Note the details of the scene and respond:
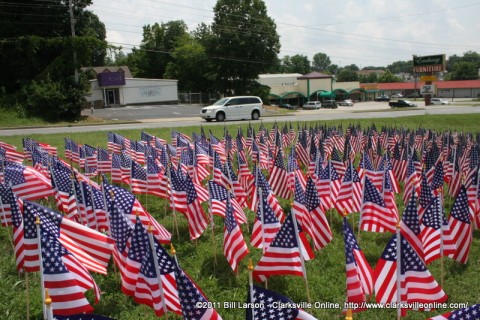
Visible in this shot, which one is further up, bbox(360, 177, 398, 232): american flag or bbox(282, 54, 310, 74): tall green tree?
bbox(282, 54, 310, 74): tall green tree

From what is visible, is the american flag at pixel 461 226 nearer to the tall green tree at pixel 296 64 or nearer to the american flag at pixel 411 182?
the american flag at pixel 411 182

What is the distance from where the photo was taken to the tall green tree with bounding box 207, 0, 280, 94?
59.6 meters

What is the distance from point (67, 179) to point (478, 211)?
732 cm

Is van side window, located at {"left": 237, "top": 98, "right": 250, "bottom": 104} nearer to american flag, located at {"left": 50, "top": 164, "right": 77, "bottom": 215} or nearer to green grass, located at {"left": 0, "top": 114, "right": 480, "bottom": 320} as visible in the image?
green grass, located at {"left": 0, "top": 114, "right": 480, "bottom": 320}

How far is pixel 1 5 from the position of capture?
35.7 m

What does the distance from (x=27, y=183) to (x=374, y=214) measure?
21.6 feet

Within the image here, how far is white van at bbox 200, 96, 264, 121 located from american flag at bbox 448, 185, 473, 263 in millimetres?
27646

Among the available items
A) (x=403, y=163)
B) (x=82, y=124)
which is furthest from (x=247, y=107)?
(x=403, y=163)

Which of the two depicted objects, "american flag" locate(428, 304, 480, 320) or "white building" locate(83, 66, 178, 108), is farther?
"white building" locate(83, 66, 178, 108)

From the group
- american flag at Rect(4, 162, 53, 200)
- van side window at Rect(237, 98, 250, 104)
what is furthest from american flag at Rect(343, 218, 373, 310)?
van side window at Rect(237, 98, 250, 104)

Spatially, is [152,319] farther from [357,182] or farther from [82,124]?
[82,124]

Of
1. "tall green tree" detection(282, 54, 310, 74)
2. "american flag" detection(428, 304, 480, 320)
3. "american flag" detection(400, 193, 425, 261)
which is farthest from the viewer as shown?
"tall green tree" detection(282, 54, 310, 74)

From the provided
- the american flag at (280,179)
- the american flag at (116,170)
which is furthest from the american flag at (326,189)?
the american flag at (116,170)

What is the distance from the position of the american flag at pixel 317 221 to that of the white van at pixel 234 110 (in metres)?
26.8
